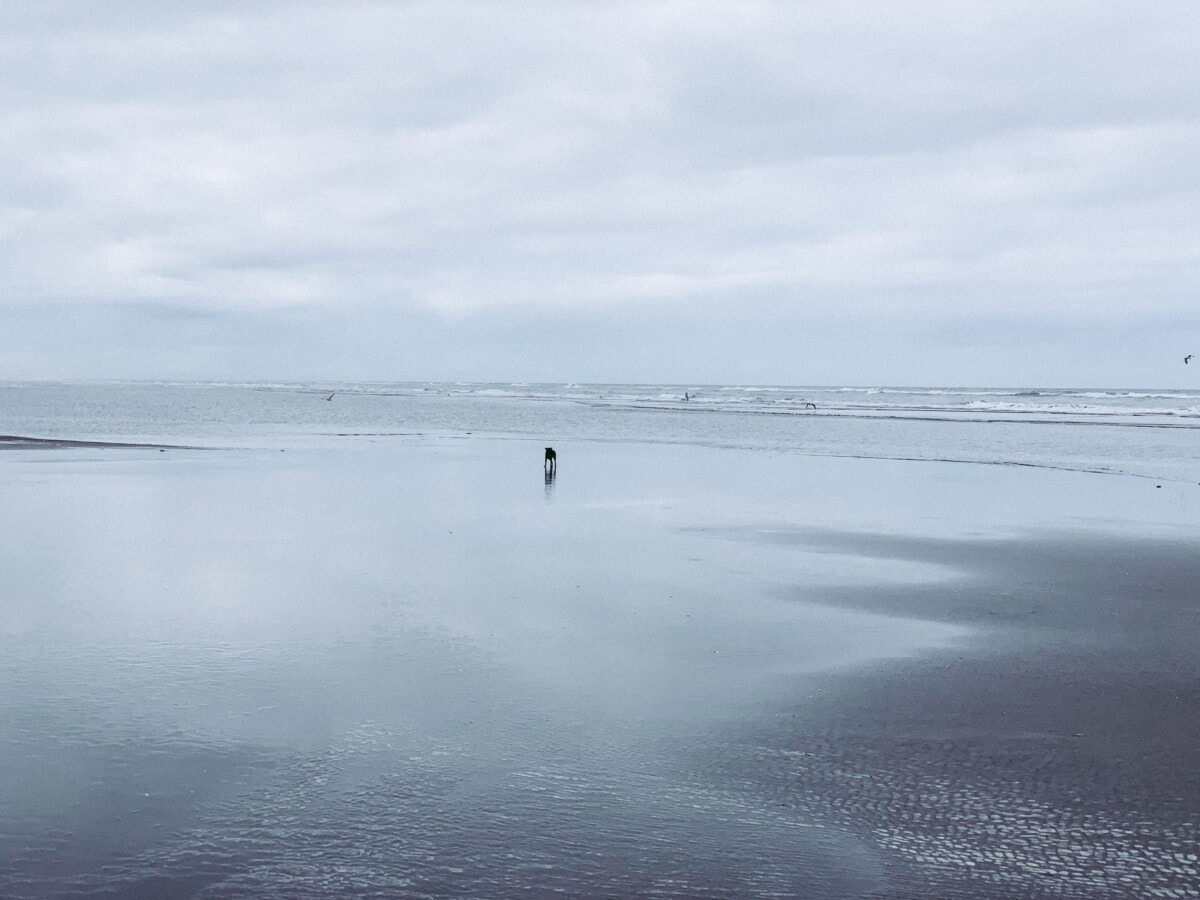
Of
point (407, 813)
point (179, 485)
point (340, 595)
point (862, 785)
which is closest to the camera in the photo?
point (407, 813)

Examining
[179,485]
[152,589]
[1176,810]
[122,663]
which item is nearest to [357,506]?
[179,485]

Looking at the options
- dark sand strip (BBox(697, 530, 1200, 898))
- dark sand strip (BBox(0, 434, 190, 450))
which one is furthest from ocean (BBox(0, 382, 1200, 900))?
dark sand strip (BBox(0, 434, 190, 450))

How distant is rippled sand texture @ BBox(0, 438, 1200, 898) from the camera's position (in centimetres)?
554

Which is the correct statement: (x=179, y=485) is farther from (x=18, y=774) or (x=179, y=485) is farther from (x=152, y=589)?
(x=18, y=774)

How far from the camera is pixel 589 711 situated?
792 cm

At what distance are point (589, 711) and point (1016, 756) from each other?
3129 millimetres

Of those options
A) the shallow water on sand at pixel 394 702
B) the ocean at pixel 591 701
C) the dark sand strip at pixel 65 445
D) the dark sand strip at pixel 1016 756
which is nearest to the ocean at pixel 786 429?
the dark sand strip at pixel 65 445

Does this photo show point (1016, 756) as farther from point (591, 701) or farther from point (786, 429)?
point (786, 429)

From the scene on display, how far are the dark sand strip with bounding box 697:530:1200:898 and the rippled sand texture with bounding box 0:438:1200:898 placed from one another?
Answer: 0.03 meters

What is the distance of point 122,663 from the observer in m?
8.84

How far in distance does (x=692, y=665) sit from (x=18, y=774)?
5.38 metres

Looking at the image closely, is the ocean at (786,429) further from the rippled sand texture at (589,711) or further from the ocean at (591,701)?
the rippled sand texture at (589,711)

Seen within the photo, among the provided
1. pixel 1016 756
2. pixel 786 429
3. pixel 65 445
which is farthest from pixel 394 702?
pixel 786 429

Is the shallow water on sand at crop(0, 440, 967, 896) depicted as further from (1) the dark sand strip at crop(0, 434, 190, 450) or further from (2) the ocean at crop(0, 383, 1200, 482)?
(2) the ocean at crop(0, 383, 1200, 482)
